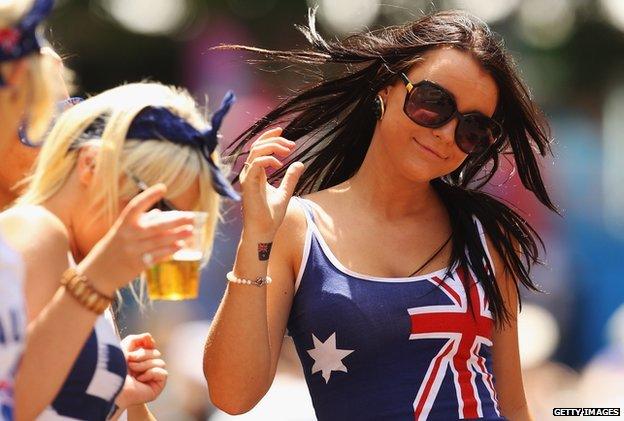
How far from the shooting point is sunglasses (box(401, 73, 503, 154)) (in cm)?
344

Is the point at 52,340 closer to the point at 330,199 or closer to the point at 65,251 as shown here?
the point at 65,251

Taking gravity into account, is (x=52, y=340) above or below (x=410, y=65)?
below

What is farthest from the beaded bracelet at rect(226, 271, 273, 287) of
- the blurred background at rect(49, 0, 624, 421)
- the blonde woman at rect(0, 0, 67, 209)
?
the blurred background at rect(49, 0, 624, 421)

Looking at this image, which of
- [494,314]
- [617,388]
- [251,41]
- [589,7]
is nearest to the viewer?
[494,314]

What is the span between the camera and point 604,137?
11016mm

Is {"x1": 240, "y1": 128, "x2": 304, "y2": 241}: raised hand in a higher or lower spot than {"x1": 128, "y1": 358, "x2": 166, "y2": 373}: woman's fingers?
higher

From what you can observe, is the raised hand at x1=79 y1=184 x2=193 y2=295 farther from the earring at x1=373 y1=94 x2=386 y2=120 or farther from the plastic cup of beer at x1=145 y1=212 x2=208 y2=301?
the earring at x1=373 y1=94 x2=386 y2=120

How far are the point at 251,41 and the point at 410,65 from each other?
7480 millimetres

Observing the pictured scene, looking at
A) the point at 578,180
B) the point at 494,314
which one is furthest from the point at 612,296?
the point at 494,314

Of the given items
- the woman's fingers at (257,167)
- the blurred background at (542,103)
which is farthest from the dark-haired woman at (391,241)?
the blurred background at (542,103)

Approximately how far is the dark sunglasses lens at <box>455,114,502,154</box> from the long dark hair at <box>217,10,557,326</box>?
158 millimetres

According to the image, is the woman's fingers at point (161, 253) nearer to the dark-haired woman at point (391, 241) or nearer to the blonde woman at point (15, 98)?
the blonde woman at point (15, 98)

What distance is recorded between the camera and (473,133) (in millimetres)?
3455

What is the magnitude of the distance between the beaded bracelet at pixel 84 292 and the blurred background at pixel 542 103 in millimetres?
4708
